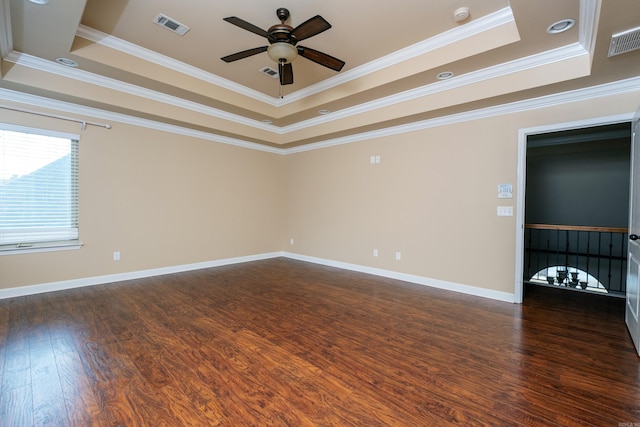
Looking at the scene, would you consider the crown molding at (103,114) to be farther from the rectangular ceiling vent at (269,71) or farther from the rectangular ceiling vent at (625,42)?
the rectangular ceiling vent at (625,42)

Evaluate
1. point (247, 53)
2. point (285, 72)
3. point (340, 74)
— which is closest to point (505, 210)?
point (340, 74)

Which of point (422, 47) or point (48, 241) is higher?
point (422, 47)

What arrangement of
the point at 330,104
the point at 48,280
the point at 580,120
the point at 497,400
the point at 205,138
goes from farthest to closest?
the point at 205,138, the point at 330,104, the point at 48,280, the point at 580,120, the point at 497,400

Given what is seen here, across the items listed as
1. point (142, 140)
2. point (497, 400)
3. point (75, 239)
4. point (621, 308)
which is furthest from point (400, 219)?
point (75, 239)

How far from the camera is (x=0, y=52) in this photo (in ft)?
9.87

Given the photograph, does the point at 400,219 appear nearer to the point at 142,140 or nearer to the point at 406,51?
the point at 406,51

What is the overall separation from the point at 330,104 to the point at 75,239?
429 cm

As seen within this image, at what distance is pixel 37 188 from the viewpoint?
3863mm

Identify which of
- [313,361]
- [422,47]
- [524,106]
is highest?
[422,47]

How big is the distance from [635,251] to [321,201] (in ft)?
14.9

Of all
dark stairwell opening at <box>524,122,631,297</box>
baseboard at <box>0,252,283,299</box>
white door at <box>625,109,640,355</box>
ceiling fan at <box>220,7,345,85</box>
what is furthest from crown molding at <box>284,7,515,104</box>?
baseboard at <box>0,252,283,299</box>

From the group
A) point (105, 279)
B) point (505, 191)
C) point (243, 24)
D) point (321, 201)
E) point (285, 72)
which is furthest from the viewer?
point (321, 201)

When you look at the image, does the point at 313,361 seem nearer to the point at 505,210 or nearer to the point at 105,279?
the point at 505,210

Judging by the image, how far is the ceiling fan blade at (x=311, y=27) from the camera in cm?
238
